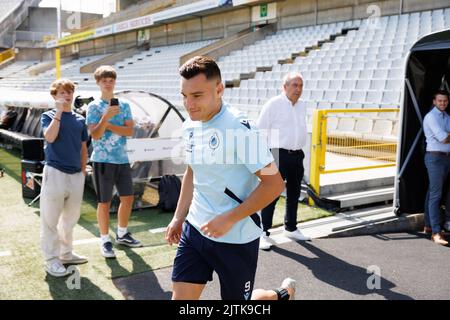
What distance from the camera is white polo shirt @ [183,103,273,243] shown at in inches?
80.9

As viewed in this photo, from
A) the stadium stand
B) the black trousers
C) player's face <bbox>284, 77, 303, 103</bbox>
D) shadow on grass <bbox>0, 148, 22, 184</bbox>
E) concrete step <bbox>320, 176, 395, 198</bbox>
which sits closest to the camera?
player's face <bbox>284, 77, 303, 103</bbox>

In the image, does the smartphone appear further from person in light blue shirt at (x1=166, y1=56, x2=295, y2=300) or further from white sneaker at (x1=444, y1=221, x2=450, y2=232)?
white sneaker at (x1=444, y1=221, x2=450, y2=232)

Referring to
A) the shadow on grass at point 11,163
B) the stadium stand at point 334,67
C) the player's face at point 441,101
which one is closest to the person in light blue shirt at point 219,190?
the player's face at point 441,101

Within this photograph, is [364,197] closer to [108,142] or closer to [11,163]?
[108,142]

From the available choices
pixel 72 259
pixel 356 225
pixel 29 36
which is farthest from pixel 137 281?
pixel 29 36

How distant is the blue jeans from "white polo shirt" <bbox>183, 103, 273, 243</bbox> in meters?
3.52

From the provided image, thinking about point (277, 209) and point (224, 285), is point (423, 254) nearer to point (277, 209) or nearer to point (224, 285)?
point (277, 209)

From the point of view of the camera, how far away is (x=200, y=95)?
203cm

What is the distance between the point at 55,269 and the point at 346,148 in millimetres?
4394

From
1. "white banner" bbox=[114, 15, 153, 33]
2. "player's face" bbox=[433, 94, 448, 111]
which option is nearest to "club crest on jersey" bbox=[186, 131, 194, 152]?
"player's face" bbox=[433, 94, 448, 111]

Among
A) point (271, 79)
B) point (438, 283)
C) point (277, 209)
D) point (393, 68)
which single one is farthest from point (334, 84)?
point (438, 283)

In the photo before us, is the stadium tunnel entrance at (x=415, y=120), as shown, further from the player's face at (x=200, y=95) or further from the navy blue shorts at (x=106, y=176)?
the player's face at (x=200, y=95)

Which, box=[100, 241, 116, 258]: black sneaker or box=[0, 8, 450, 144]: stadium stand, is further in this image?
box=[0, 8, 450, 144]: stadium stand

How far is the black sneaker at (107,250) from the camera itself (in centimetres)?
420
